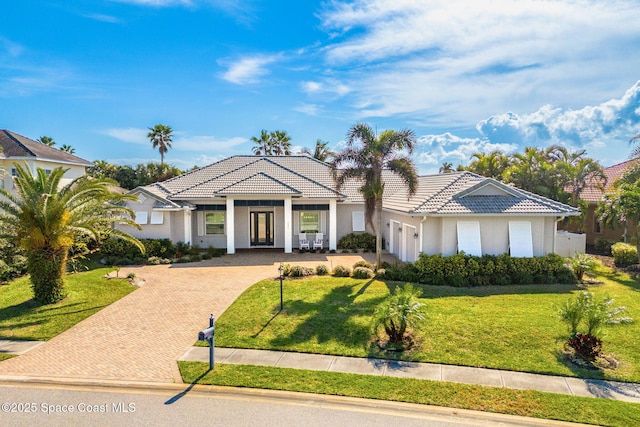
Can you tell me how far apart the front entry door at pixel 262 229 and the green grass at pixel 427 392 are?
16364 millimetres

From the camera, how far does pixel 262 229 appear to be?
25.4 meters

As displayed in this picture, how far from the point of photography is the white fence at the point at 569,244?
2122 cm

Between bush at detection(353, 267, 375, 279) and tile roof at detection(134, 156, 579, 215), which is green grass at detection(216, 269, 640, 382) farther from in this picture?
tile roof at detection(134, 156, 579, 215)

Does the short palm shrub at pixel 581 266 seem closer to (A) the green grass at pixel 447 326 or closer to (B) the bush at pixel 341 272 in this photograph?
(A) the green grass at pixel 447 326

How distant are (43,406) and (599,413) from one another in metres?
10.2

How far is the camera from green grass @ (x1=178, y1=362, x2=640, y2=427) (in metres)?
7.23

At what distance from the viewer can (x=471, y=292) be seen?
49.4 feet

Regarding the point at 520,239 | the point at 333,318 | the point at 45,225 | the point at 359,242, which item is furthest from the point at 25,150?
the point at 520,239

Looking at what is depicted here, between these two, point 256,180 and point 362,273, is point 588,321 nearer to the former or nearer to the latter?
point 362,273

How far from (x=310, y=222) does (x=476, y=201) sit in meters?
10.6

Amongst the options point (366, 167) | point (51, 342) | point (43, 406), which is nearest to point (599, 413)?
point (43, 406)

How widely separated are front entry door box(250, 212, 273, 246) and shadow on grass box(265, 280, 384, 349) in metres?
11.2

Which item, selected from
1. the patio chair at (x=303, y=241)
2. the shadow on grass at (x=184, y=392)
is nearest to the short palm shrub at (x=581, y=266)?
the patio chair at (x=303, y=241)

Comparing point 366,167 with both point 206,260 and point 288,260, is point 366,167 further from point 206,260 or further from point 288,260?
point 206,260
